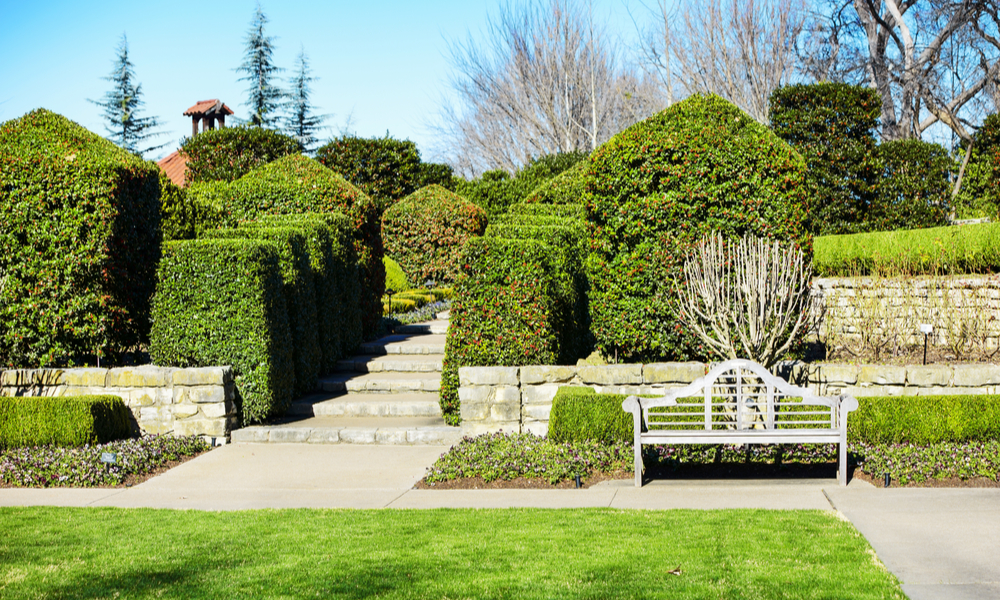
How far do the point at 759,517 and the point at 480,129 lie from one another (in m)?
33.1

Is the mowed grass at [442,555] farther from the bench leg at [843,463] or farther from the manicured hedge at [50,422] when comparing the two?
the manicured hedge at [50,422]

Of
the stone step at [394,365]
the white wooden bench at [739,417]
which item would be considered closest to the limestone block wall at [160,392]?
the stone step at [394,365]

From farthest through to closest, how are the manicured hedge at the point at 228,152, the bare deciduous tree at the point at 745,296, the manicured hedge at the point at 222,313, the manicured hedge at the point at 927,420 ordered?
the manicured hedge at the point at 228,152 < the manicured hedge at the point at 222,313 < the bare deciduous tree at the point at 745,296 < the manicured hedge at the point at 927,420

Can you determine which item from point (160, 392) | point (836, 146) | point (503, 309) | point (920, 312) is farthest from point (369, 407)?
point (836, 146)

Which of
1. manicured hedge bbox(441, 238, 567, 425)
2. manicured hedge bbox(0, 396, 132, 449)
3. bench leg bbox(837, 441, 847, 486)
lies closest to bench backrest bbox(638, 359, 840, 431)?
bench leg bbox(837, 441, 847, 486)

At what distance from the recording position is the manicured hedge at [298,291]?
9523 mm

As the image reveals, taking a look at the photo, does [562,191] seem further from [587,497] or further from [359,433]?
[587,497]

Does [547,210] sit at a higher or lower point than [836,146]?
lower

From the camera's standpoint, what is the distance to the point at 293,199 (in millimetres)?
11945

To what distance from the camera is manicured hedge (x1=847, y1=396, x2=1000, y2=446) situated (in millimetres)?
7168

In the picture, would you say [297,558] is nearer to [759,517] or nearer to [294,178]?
[759,517]

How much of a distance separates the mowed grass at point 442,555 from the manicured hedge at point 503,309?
2.72 meters

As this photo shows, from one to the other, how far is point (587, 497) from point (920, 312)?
5.88 m

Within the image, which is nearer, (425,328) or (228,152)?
(425,328)
